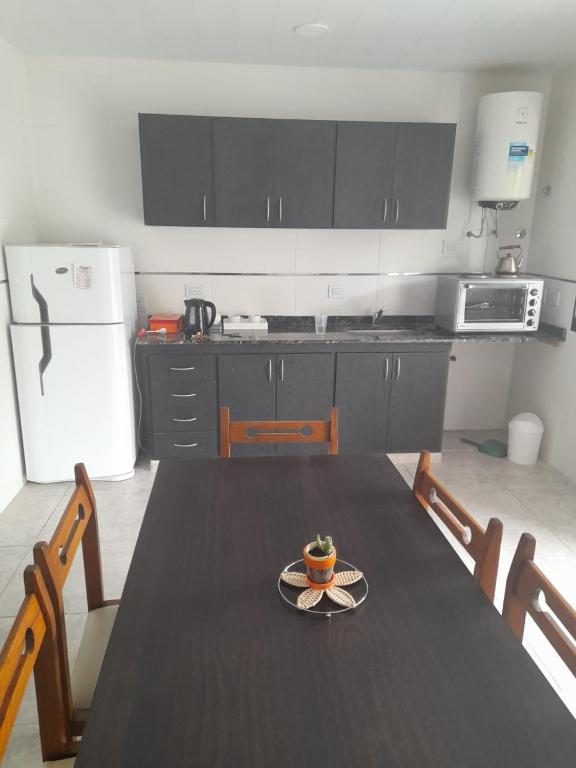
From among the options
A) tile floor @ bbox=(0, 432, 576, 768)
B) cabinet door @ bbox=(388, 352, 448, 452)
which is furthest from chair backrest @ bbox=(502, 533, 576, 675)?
cabinet door @ bbox=(388, 352, 448, 452)

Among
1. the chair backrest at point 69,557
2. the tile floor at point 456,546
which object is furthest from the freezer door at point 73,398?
the chair backrest at point 69,557

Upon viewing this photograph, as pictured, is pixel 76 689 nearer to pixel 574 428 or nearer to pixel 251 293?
pixel 251 293

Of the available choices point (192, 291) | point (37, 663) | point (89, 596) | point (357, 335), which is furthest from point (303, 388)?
point (37, 663)

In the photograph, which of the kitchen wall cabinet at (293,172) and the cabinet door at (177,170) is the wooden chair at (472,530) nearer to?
the kitchen wall cabinet at (293,172)

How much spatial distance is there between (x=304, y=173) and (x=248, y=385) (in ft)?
4.43

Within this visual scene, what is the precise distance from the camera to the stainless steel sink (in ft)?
12.4

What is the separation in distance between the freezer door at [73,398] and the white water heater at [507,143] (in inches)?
97.7

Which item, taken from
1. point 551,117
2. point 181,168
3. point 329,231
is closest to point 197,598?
point 181,168

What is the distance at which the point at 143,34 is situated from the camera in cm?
302

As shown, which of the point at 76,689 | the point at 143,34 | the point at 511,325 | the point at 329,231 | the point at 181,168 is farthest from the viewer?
the point at 329,231

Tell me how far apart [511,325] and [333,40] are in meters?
1.99

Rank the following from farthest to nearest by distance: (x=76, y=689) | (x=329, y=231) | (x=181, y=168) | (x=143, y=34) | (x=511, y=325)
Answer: (x=329, y=231) → (x=511, y=325) → (x=181, y=168) → (x=143, y=34) → (x=76, y=689)

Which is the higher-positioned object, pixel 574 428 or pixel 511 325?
pixel 511 325

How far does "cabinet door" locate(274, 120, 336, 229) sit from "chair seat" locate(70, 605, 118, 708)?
8.51ft
